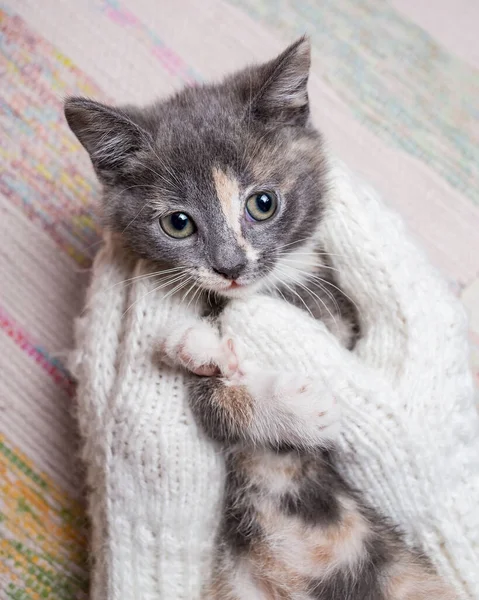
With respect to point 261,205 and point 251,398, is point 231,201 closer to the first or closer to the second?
point 261,205

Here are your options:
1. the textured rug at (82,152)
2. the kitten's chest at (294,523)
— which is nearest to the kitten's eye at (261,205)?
the kitten's chest at (294,523)

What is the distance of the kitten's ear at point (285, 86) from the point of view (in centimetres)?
94

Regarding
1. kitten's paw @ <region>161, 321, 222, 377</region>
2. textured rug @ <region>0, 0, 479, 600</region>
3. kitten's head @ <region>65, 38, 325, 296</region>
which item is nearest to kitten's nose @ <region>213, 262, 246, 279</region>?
kitten's head @ <region>65, 38, 325, 296</region>

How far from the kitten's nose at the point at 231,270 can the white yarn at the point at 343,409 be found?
98 millimetres

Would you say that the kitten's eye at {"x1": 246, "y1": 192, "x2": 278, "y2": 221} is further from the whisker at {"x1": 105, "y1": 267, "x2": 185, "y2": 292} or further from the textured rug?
the textured rug

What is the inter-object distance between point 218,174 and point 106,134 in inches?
8.1

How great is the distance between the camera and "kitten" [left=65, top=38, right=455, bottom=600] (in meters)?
0.96

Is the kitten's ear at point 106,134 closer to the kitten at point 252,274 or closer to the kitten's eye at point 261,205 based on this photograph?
the kitten at point 252,274

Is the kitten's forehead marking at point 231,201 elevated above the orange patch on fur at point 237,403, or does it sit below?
above

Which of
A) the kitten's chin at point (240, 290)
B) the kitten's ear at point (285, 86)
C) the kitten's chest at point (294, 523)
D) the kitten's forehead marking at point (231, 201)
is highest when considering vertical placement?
the kitten's ear at point (285, 86)

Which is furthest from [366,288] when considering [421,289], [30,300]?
[30,300]

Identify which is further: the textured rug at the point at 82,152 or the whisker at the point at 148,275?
the textured rug at the point at 82,152

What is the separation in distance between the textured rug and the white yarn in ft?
0.80

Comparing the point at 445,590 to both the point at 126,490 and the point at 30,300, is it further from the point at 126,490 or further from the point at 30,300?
the point at 30,300
